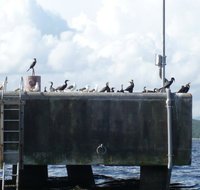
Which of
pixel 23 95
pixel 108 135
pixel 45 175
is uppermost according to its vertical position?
pixel 23 95

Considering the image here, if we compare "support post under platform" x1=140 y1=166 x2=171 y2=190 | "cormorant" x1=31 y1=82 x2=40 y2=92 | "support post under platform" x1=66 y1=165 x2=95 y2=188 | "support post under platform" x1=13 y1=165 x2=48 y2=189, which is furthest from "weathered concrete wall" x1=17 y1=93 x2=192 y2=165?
"support post under platform" x1=66 y1=165 x2=95 y2=188

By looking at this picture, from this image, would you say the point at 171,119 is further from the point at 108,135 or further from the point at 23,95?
the point at 23,95

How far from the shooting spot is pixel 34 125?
85.0ft

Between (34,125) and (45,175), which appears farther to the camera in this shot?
(45,175)

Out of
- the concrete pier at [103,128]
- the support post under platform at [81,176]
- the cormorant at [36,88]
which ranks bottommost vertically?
the support post under platform at [81,176]

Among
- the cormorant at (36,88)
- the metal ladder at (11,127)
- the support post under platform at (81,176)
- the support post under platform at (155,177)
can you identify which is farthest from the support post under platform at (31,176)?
the support post under platform at (81,176)

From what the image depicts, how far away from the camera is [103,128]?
1025 inches

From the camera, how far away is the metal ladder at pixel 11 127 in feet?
84.0

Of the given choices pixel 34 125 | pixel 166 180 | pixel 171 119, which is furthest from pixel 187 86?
pixel 34 125

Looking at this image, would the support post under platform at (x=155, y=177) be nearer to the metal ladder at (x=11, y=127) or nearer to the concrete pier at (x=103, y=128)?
the concrete pier at (x=103, y=128)

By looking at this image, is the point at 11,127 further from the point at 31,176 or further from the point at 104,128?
the point at 31,176

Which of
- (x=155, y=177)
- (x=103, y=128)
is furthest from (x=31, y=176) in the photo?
(x=155, y=177)

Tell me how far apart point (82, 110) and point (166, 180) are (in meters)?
4.63

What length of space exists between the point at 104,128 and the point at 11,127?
3842mm
